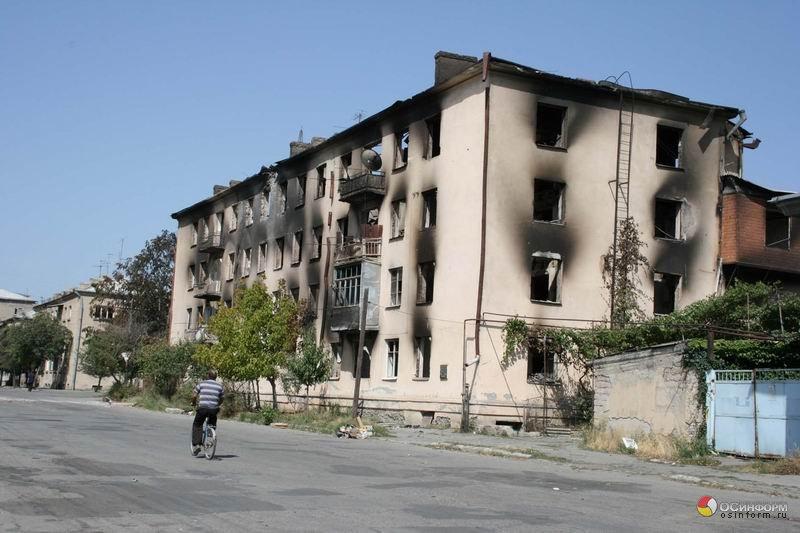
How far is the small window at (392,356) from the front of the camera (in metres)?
37.7

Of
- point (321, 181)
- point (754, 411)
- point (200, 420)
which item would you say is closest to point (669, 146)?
point (321, 181)

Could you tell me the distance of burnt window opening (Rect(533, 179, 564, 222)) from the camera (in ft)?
115

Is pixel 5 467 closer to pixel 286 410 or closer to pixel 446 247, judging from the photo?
pixel 446 247

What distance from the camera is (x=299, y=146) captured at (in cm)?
5094

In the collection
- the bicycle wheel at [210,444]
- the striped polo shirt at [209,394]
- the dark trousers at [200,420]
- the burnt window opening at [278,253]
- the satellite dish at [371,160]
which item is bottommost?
the bicycle wheel at [210,444]

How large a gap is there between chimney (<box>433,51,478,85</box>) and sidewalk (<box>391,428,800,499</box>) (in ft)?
49.2

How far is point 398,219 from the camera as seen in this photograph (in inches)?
1527

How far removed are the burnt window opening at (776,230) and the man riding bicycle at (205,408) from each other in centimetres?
2694

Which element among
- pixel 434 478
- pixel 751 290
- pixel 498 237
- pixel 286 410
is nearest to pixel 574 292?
pixel 498 237

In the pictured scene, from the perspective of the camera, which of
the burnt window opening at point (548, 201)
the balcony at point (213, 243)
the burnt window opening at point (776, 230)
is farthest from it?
the balcony at point (213, 243)

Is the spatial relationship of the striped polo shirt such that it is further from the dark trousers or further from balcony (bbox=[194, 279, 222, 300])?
balcony (bbox=[194, 279, 222, 300])

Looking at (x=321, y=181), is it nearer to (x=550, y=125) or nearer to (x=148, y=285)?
(x=550, y=125)

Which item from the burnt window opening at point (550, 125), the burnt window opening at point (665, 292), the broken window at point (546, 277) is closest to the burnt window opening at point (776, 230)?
the burnt window opening at point (665, 292)

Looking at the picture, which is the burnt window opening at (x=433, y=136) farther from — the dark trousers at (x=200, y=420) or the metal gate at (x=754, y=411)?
the dark trousers at (x=200, y=420)
